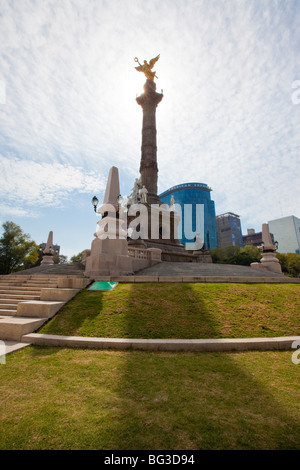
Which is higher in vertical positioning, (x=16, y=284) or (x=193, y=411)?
(x=16, y=284)

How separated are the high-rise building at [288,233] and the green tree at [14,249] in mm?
170335

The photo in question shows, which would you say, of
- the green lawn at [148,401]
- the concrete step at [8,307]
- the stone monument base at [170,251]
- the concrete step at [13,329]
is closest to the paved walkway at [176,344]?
the green lawn at [148,401]

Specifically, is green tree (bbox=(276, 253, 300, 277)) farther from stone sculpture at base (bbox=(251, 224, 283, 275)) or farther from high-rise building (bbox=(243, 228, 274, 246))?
high-rise building (bbox=(243, 228, 274, 246))

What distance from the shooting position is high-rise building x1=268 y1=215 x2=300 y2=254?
157000mm

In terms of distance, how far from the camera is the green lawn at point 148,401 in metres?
2.33

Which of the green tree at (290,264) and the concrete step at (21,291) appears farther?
the green tree at (290,264)

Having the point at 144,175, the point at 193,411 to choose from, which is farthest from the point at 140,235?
the point at 193,411

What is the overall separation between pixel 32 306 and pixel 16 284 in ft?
13.2

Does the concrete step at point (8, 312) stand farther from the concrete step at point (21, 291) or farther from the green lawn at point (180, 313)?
the green lawn at point (180, 313)

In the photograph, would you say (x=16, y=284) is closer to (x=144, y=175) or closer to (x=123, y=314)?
(x=123, y=314)

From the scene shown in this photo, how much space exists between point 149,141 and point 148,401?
3326 centimetres

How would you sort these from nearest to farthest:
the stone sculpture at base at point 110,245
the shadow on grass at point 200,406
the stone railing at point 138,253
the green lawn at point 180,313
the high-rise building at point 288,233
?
the shadow on grass at point 200,406 < the green lawn at point 180,313 < the stone sculpture at base at point 110,245 < the stone railing at point 138,253 < the high-rise building at point 288,233
